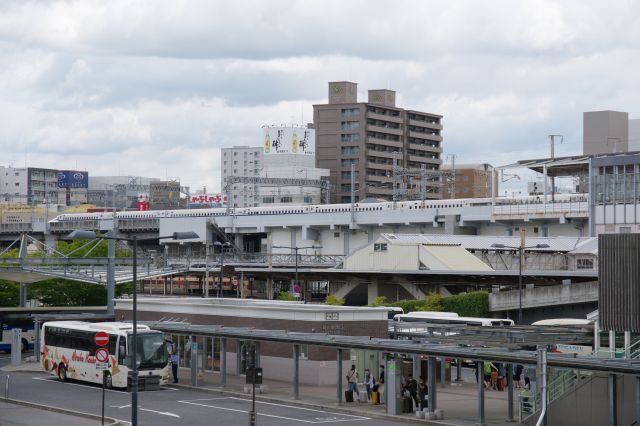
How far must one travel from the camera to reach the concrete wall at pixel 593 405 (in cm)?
3059

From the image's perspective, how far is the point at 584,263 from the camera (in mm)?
83812

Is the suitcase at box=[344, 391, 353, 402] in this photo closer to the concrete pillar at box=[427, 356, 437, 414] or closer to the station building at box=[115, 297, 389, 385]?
the station building at box=[115, 297, 389, 385]

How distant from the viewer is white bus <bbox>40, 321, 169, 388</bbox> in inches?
1783

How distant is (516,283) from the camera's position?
279 ft

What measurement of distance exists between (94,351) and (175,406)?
8470 millimetres

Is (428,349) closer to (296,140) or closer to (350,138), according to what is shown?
(350,138)

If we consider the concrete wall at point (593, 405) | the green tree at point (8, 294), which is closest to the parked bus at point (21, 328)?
the green tree at point (8, 294)

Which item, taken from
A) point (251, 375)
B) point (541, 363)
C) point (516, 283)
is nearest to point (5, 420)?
point (251, 375)

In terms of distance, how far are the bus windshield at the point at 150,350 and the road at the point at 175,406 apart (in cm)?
121

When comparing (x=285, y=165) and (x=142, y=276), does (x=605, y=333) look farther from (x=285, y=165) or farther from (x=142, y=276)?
(x=285, y=165)

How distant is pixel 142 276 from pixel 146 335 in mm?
23141

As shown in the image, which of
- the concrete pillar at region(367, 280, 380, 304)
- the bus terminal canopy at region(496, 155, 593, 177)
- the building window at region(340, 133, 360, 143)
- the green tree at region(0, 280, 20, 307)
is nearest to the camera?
the bus terminal canopy at region(496, 155, 593, 177)

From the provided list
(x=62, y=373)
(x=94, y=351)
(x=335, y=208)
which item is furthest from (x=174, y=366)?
(x=335, y=208)

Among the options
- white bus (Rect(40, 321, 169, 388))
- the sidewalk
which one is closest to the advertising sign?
white bus (Rect(40, 321, 169, 388))
